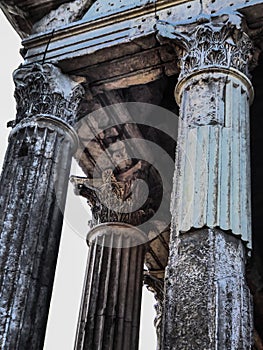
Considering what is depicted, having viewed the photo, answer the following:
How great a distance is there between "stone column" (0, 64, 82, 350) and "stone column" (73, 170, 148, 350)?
2963 mm

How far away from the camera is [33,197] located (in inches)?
422

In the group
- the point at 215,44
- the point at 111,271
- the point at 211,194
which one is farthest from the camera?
the point at 111,271

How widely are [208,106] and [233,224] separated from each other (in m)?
1.91

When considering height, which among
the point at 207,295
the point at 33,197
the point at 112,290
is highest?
the point at 33,197

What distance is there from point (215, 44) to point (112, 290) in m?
5.44

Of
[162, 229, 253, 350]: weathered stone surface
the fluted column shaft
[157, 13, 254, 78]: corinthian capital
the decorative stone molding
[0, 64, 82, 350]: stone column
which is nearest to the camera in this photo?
[162, 229, 253, 350]: weathered stone surface

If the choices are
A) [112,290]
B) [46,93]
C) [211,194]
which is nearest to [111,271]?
[112,290]

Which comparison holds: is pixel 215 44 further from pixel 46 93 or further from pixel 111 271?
pixel 111 271

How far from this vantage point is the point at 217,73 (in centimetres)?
1019

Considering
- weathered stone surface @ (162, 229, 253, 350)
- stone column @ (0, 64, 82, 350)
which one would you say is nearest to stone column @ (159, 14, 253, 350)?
weathered stone surface @ (162, 229, 253, 350)

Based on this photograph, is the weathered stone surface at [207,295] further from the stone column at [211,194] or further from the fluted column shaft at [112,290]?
the fluted column shaft at [112,290]

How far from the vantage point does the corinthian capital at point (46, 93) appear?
11633 mm

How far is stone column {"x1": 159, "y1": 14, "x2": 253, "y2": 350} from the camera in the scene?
26.7 ft

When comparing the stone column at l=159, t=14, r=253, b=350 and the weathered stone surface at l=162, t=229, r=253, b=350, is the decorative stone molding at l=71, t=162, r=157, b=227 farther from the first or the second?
the weathered stone surface at l=162, t=229, r=253, b=350
